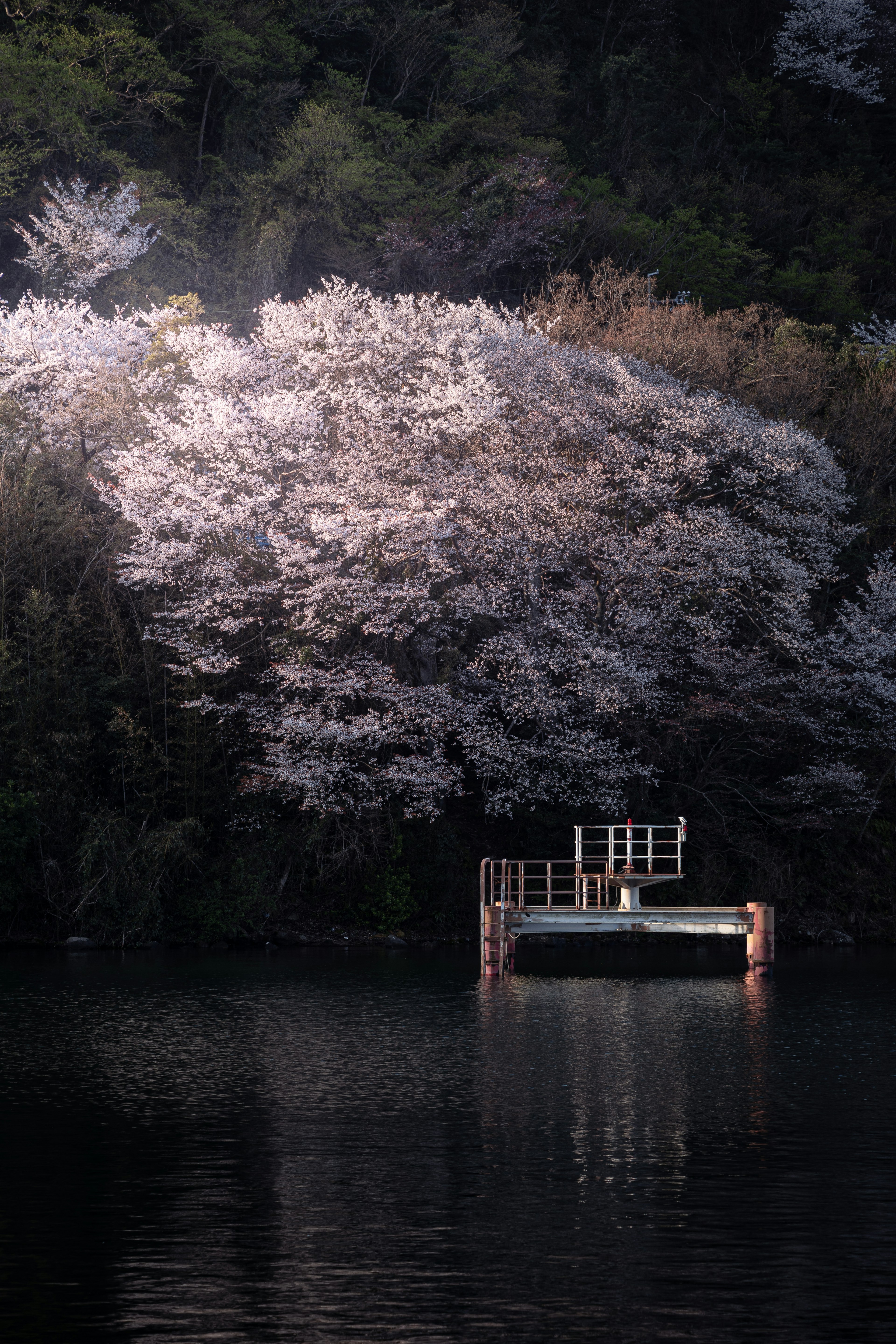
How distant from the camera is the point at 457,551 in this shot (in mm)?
38875

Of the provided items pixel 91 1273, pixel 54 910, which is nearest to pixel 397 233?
pixel 54 910

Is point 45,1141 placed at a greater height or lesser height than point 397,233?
lesser

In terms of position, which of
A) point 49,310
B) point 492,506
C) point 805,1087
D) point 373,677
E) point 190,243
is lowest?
point 805,1087

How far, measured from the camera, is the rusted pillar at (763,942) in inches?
1264

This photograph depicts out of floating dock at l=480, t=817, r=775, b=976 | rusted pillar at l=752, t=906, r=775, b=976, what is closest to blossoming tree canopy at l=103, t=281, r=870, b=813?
floating dock at l=480, t=817, r=775, b=976

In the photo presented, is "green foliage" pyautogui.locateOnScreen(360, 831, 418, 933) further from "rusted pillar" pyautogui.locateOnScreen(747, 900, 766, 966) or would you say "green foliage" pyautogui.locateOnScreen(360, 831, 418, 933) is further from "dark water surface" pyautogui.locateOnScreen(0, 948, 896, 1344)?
"dark water surface" pyautogui.locateOnScreen(0, 948, 896, 1344)

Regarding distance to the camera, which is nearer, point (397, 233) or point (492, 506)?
point (492, 506)

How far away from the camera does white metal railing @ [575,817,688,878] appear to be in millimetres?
32656

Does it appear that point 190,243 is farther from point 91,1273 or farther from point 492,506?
point 91,1273

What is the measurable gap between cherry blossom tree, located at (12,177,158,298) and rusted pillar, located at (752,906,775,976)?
1140 inches

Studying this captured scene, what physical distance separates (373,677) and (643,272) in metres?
24.3

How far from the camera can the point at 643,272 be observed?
55.4 m

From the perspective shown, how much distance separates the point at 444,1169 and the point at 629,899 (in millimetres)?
19816

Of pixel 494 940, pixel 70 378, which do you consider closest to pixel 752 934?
pixel 494 940
